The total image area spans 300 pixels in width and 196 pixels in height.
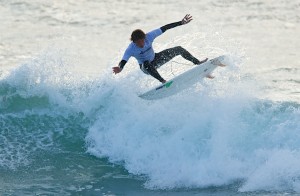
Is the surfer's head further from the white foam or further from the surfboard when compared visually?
the white foam

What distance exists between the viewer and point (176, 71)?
1622 cm

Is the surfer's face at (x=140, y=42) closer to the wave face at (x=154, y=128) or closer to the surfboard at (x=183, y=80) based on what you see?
the surfboard at (x=183, y=80)

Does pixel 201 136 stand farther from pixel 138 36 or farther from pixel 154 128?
pixel 138 36

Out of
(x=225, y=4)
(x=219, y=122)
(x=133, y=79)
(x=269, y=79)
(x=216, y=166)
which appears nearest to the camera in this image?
(x=216, y=166)

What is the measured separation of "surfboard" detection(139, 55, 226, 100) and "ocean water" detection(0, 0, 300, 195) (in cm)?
52

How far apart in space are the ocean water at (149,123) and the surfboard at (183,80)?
522 millimetres

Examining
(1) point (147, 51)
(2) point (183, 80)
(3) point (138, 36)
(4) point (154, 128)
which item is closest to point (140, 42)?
(3) point (138, 36)

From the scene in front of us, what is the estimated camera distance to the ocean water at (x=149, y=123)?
12.8 m

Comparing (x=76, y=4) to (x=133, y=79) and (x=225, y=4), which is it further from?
(x=133, y=79)

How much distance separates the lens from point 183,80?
14211mm

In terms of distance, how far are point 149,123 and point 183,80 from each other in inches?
46.0

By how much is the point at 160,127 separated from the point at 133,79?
1.81 metres

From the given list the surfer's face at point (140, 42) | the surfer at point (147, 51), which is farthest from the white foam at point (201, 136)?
the surfer's face at point (140, 42)

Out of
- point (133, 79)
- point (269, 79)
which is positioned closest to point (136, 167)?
point (133, 79)
